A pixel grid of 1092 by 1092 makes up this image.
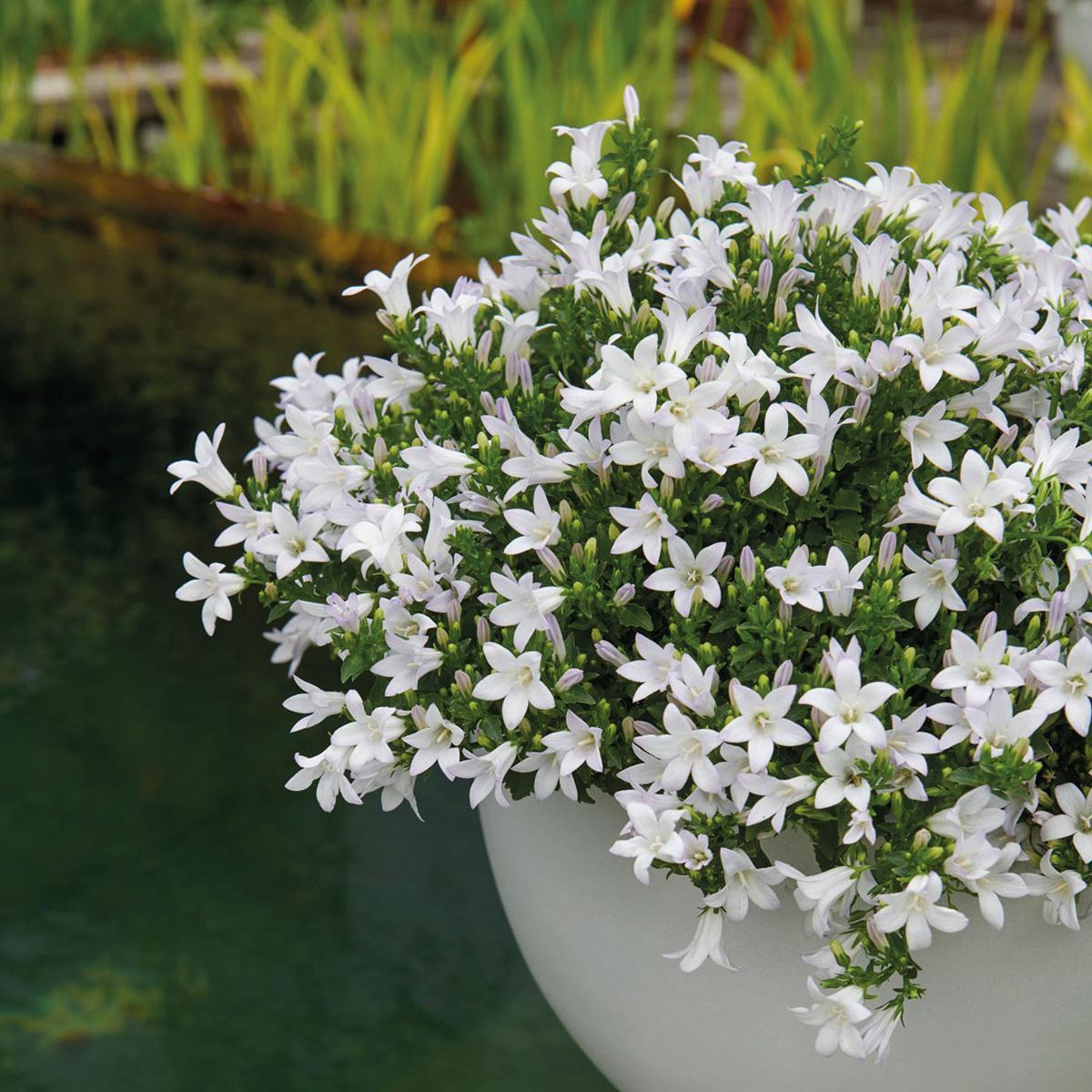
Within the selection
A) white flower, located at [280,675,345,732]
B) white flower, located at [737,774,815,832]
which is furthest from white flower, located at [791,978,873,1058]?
white flower, located at [280,675,345,732]

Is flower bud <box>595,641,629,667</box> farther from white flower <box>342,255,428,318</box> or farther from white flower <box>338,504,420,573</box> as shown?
white flower <box>342,255,428,318</box>

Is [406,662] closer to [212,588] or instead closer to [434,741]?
[434,741]

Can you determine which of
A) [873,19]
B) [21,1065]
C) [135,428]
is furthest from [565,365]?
[873,19]

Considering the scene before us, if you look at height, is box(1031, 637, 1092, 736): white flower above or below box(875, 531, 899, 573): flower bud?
below

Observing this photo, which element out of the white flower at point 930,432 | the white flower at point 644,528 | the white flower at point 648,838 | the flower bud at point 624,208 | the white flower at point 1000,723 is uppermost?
the flower bud at point 624,208

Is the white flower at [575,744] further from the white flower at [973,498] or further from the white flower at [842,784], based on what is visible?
the white flower at [973,498]

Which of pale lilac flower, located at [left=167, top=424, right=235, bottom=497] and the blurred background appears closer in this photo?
pale lilac flower, located at [left=167, top=424, right=235, bottom=497]

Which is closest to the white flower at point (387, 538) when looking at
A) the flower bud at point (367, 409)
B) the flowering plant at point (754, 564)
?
the flowering plant at point (754, 564)

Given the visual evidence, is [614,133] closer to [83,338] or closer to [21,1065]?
[21,1065]

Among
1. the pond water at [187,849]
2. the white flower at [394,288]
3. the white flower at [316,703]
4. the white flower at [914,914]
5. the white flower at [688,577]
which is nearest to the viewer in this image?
the white flower at [914,914]
